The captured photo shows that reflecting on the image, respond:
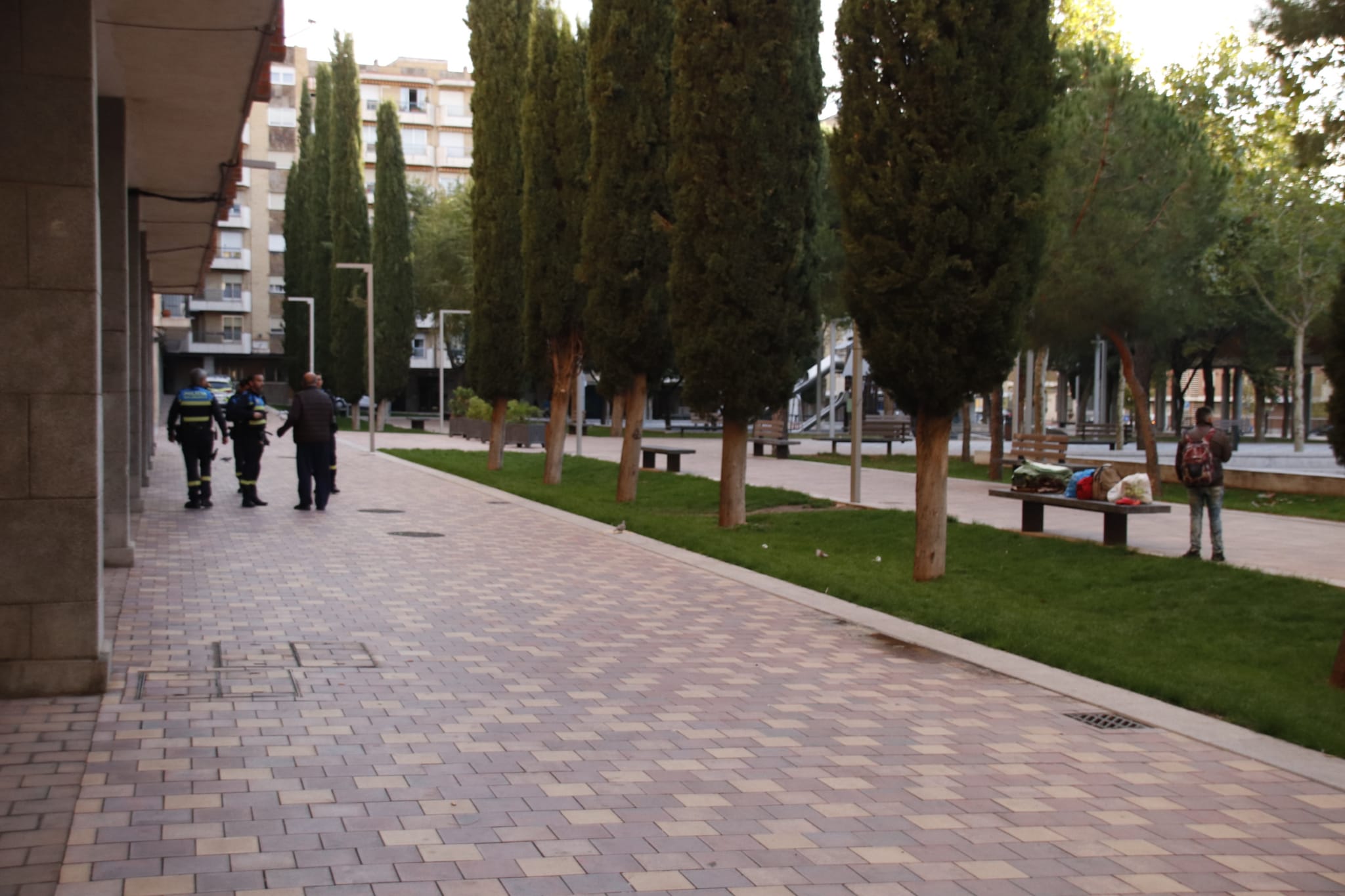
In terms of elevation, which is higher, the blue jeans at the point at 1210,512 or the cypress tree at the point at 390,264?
the cypress tree at the point at 390,264

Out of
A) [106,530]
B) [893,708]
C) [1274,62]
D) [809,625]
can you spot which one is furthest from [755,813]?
[106,530]

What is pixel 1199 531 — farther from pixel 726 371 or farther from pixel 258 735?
pixel 258 735

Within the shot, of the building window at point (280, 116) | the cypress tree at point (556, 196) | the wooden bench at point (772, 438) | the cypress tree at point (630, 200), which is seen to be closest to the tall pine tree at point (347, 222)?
the wooden bench at point (772, 438)

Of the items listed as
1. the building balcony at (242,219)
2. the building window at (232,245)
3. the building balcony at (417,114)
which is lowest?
the building window at (232,245)

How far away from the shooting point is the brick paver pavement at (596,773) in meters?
4.50

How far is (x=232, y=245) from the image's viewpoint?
3445 inches

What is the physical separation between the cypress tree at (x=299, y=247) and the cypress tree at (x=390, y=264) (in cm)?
827

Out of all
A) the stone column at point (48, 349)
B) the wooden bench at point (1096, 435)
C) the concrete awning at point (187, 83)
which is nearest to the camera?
the stone column at point (48, 349)

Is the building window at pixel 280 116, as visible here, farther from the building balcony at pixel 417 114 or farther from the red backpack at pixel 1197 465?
the red backpack at pixel 1197 465

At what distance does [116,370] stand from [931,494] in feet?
22.7

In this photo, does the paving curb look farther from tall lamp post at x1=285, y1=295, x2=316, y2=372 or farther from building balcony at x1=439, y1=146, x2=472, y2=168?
building balcony at x1=439, y1=146, x2=472, y2=168

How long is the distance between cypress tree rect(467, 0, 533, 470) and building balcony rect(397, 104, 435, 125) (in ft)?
216

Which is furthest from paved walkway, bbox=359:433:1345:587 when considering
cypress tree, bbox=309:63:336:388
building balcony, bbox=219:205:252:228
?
building balcony, bbox=219:205:252:228

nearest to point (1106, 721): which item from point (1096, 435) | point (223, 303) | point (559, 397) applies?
point (559, 397)
